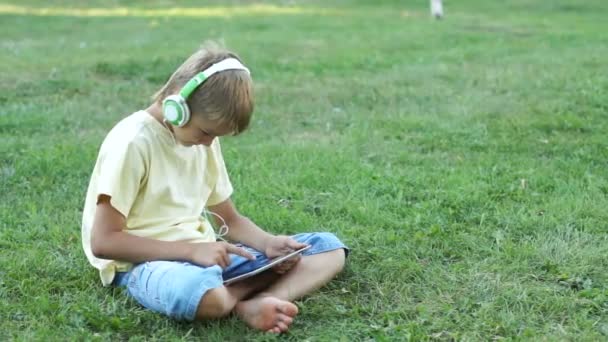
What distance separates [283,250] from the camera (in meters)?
3.18

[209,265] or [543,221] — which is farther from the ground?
[209,265]

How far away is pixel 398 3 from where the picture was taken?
667 inches

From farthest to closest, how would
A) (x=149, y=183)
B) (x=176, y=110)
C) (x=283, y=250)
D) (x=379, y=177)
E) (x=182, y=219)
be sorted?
(x=379, y=177)
(x=283, y=250)
(x=182, y=219)
(x=149, y=183)
(x=176, y=110)

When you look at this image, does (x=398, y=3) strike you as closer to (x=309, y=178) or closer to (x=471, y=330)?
(x=309, y=178)

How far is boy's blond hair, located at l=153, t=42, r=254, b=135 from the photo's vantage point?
275 centimetres

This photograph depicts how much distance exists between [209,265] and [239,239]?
1.55 feet

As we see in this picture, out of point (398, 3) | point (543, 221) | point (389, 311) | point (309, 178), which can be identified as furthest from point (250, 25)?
point (389, 311)

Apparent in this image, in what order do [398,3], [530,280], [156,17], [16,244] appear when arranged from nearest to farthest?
[530,280] → [16,244] → [156,17] → [398,3]

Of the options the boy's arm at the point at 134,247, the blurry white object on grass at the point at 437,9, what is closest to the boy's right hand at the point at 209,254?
the boy's arm at the point at 134,247

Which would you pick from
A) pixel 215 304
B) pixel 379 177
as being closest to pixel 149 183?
pixel 215 304

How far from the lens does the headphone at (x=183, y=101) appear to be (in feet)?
8.93

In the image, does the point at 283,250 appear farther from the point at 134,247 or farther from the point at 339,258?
the point at 134,247

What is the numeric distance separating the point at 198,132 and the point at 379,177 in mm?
1883

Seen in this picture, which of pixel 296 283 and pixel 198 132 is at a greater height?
pixel 198 132
